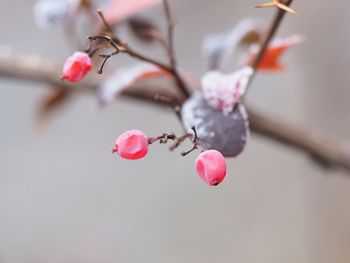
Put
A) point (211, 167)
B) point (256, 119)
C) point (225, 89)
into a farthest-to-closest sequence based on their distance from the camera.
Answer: point (256, 119)
point (225, 89)
point (211, 167)

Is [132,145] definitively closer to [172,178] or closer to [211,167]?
[211,167]

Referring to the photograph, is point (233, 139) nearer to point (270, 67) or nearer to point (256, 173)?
point (270, 67)

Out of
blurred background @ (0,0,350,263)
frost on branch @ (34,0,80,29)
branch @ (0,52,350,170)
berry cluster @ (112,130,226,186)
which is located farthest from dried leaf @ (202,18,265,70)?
blurred background @ (0,0,350,263)

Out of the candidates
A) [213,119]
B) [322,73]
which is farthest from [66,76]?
[322,73]

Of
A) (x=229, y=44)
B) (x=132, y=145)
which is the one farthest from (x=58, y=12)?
(x=132, y=145)

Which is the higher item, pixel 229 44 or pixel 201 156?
pixel 229 44

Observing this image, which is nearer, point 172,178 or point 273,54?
point 273,54

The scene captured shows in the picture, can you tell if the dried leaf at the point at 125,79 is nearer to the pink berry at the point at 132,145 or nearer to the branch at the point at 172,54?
the branch at the point at 172,54

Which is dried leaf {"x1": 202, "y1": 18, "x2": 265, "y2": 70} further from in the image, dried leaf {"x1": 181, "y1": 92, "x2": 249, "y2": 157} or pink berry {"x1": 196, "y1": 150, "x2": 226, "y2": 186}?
pink berry {"x1": 196, "y1": 150, "x2": 226, "y2": 186}
